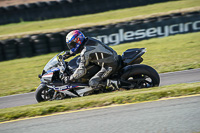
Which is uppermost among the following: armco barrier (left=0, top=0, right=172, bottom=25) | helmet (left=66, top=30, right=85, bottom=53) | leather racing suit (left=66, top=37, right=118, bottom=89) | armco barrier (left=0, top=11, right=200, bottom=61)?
armco barrier (left=0, top=0, right=172, bottom=25)

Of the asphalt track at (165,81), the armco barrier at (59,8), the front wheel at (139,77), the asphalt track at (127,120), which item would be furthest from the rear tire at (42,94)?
the armco barrier at (59,8)

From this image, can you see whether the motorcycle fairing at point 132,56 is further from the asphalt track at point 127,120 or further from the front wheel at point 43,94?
the front wheel at point 43,94

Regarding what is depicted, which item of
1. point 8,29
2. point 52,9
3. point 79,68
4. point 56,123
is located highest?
point 52,9

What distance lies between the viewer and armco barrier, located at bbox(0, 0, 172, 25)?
25312 millimetres

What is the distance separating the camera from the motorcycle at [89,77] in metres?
6.57

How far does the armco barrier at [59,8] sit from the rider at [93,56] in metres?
19.7

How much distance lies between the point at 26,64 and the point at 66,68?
775 cm

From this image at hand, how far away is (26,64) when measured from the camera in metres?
14.0

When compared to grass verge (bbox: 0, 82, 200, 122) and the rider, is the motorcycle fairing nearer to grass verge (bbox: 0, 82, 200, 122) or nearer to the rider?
the rider

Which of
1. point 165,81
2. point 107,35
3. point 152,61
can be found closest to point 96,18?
point 107,35

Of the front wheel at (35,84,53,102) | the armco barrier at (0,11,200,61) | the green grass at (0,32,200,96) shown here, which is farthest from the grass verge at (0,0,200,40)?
the front wheel at (35,84,53,102)

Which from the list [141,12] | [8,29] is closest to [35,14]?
[8,29]

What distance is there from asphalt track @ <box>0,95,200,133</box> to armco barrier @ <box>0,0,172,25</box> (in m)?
21.4

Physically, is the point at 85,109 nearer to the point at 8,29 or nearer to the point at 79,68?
the point at 79,68
